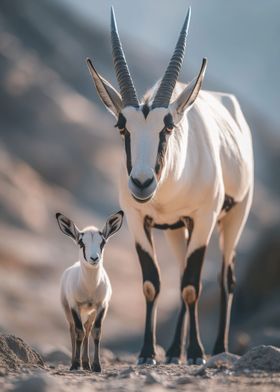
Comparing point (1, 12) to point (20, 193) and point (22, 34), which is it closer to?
point (22, 34)

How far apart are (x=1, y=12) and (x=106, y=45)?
1370 centimetres

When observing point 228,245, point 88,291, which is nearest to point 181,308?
point 228,245

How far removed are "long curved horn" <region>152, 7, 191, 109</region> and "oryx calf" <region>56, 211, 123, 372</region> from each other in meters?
1.60

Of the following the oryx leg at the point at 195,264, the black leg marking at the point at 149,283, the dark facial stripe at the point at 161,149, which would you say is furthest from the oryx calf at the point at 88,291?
the oryx leg at the point at 195,264

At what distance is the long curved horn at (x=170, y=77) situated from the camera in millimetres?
12938

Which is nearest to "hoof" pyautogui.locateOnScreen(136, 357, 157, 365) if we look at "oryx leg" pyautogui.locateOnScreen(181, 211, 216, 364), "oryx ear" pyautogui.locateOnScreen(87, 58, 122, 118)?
"oryx leg" pyautogui.locateOnScreen(181, 211, 216, 364)

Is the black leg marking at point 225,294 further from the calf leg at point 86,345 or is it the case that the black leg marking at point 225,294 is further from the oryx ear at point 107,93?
the calf leg at point 86,345

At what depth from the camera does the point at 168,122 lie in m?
12.6

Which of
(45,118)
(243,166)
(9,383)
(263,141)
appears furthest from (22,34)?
(9,383)

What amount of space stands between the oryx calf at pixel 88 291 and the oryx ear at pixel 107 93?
162cm

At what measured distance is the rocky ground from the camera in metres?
8.80

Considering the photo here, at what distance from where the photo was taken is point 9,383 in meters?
8.88

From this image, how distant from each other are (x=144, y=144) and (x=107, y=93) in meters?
1.10

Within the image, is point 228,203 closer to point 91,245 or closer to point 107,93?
point 107,93
